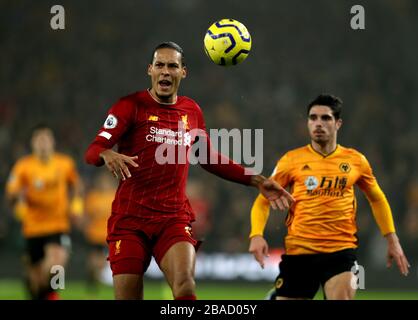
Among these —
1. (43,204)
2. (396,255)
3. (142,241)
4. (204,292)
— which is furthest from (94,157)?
(204,292)

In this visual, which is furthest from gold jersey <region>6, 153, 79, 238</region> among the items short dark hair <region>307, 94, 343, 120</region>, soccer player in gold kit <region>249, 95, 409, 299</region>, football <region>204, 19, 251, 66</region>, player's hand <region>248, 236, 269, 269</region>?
football <region>204, 19, 251, 66</region>

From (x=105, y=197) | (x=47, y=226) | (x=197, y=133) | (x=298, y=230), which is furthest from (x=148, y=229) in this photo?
(x=105, y=197)

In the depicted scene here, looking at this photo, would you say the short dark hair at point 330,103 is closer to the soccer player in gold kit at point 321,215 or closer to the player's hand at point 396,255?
the soccer player in gold kit at point 321,215

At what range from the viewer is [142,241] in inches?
249

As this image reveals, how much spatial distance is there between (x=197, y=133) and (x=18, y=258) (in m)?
10.2

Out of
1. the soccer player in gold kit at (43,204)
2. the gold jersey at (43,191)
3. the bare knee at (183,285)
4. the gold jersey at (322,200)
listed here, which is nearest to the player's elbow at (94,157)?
the bare knee at (183,285)

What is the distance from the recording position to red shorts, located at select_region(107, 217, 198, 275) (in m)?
6.19

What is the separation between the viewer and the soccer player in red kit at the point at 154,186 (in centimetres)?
617

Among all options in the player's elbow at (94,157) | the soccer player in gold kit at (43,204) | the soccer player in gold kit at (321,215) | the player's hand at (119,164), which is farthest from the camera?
the soccer player in gold kit at (43,204)

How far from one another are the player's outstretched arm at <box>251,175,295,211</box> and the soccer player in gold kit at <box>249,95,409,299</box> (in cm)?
95

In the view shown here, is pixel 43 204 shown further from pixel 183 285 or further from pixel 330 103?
pixel 183 285

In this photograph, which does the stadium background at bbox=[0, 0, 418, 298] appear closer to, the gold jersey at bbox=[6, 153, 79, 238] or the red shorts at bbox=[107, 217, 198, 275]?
the gold jersey at bbox=[6, 153, 79, 238]

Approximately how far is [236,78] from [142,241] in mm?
14226

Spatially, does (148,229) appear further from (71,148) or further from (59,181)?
(71,148)
